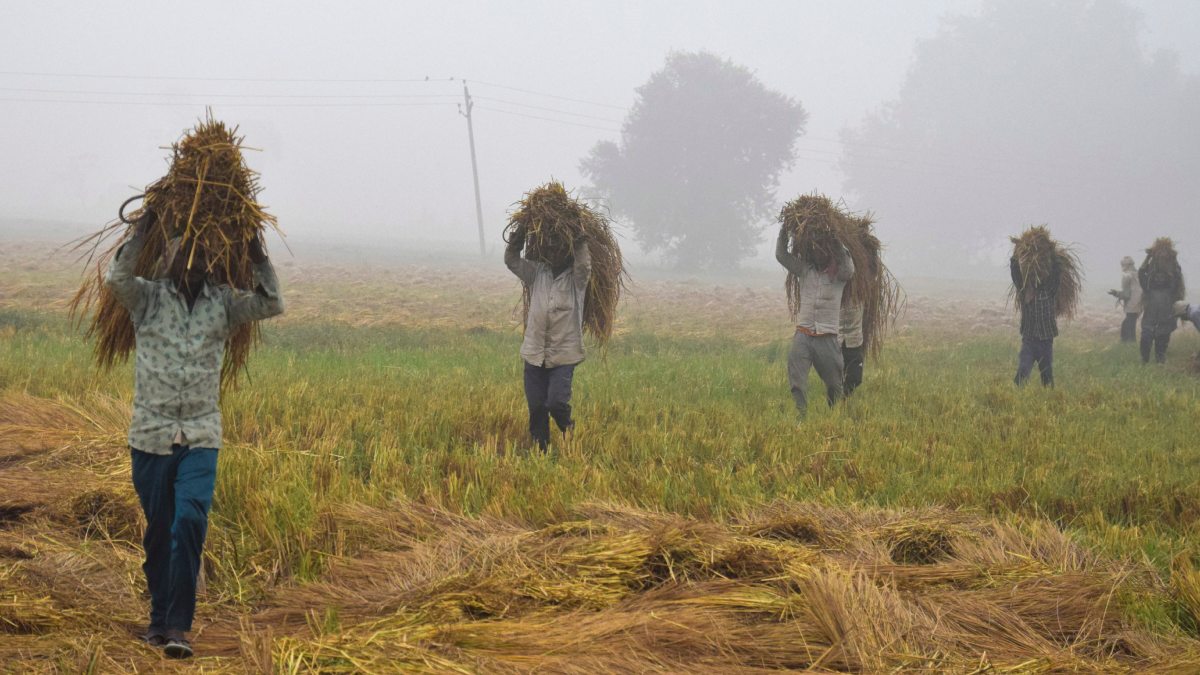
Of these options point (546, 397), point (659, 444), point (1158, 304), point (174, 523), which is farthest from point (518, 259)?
point (1158, 304)

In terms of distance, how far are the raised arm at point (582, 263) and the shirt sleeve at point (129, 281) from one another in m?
3.53

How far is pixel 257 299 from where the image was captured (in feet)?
12.7

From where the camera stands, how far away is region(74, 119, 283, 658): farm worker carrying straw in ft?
11.6

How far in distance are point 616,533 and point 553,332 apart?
2.82 metres

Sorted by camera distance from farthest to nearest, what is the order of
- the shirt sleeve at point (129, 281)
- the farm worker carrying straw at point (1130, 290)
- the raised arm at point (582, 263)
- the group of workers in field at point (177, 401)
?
the farm worker carrying straw at point (1130, 290) → the raised arm at point (582, 263) → the shirt sleeve at point (129, 281) → the group of workers in field at point (177, 401)

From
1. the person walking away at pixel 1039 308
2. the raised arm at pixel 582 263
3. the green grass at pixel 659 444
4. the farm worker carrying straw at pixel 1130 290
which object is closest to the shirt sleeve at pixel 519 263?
the raised arm at pixel 582 263

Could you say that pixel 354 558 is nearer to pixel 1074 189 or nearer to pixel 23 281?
pixel 23 281

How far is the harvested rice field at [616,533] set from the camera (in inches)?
127

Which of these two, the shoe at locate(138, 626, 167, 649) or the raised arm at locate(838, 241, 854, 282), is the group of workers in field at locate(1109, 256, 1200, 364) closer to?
the raised arm at locate(838, 241, 854, 282)

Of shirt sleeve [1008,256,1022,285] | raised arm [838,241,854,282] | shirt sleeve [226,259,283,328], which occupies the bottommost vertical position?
shirt sleeve [1008,256,1022,285]

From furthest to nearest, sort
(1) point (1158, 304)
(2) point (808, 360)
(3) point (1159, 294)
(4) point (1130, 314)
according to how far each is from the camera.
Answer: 1. (4) point (1130, 314)
2. (1) point (1158, 304)
3. (3) point (1159, 294)
4. (2) point (808, 360)

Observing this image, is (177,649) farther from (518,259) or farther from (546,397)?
(518,259)

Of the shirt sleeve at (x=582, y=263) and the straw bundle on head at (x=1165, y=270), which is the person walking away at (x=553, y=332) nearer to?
the shirt sleeve at (x=582, y=263)

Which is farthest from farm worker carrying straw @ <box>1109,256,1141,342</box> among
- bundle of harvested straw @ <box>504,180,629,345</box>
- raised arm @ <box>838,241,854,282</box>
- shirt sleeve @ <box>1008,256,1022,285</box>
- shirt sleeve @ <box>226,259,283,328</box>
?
shirt sleeve @ <box>226,259,283,328</box>
